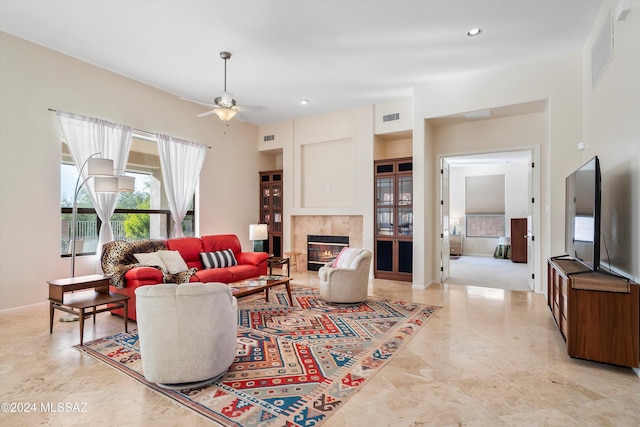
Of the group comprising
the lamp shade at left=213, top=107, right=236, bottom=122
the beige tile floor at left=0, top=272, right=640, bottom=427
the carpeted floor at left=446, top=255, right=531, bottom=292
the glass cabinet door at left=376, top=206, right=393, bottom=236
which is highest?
the lamp shade at left=213, top=107, right=236, bottom=122

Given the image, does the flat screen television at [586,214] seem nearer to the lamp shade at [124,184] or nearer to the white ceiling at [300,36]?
the white ceiling at [300,36]

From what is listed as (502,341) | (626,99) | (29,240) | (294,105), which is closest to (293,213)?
(294,105)

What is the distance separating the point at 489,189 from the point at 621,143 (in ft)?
24.4

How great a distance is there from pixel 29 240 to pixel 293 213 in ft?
15.2

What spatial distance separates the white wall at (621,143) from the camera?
2.70 meters

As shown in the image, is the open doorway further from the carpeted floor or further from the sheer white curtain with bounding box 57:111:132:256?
the sheer white curtain with bounding box 57:111:132:256

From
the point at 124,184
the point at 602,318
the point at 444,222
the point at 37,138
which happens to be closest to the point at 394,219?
the point at 444,222

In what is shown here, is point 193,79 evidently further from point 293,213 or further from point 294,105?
point 293,213

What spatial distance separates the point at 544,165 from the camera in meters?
5.18

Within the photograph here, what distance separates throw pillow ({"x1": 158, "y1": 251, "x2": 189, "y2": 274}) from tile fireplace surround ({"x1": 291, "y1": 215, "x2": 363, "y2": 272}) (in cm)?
320

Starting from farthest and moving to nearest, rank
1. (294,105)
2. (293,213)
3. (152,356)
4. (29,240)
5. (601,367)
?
(293,213) < (294,105) < (29,240) < (601,367) < (152,356)

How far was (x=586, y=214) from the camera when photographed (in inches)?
121

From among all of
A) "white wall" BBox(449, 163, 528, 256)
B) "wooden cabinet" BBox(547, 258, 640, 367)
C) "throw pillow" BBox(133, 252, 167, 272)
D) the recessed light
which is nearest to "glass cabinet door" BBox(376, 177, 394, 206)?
the recessed light

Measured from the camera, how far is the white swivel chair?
227 cm
